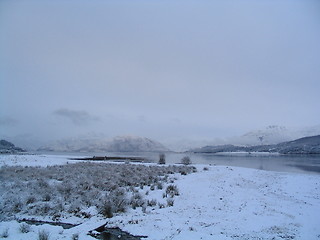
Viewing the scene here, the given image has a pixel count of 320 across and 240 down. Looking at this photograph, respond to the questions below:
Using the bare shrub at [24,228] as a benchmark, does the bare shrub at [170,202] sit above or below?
below

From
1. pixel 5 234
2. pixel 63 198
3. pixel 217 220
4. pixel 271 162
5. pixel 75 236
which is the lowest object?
pixel 271 162

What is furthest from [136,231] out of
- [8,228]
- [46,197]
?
[46,197]

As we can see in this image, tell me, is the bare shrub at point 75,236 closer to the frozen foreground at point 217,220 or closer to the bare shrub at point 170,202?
the frozen foreground at point 217,220

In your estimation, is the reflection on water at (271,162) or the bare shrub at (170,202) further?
the reflection on water at (271,162)

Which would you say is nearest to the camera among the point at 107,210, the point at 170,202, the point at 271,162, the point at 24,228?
the point at 24,228

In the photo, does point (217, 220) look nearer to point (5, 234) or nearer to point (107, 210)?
point (107, 210)

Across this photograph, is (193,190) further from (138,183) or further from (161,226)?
(161,226)

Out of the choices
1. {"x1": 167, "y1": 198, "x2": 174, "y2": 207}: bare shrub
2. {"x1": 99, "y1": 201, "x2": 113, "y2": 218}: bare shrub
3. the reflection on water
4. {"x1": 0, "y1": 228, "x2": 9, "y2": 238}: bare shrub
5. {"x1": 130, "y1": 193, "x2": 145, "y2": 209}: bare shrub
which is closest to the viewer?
{"x1": 0, "y1": 228, "x2": 9, "y2": 238}: bare shrub

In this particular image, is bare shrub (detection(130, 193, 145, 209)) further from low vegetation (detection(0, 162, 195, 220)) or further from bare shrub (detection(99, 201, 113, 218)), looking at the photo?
bare shrub (detection(99, 201, 113, 218))

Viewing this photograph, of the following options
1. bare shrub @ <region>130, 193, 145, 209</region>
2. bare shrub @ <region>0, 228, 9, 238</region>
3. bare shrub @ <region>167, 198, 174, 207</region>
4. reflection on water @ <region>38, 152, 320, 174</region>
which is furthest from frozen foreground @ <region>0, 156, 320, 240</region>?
reflection on water @ <region>38, 152, 320, 174</region>

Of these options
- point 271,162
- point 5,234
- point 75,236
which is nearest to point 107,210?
point 75,236

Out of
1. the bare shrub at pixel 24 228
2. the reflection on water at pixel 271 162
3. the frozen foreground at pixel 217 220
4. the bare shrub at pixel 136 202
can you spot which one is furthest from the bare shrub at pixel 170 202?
the reflection on water at pixel 271 162

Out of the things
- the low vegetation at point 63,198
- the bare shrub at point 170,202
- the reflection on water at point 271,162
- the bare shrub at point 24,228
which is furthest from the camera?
the reflection on water at point 271,162

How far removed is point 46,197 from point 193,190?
900 cm
